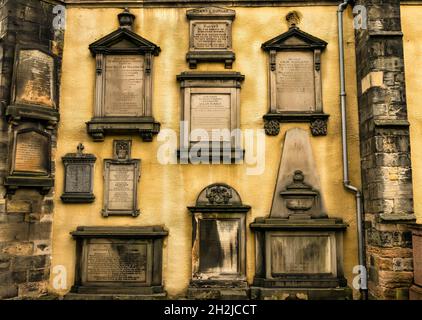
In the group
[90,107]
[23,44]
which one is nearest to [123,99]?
[90,107]

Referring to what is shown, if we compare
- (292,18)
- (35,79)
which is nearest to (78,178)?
(35,79)

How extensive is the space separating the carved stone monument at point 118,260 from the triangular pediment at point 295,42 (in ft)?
15.7

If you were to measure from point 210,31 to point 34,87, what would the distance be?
160 inches

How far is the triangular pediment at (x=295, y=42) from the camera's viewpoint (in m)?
9.18

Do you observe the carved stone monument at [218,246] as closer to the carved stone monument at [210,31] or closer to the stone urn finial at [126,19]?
the carved stone monument at [210,31]

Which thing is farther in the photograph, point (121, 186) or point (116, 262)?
point (121, 186)

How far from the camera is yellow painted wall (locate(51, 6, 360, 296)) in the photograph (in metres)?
8.78

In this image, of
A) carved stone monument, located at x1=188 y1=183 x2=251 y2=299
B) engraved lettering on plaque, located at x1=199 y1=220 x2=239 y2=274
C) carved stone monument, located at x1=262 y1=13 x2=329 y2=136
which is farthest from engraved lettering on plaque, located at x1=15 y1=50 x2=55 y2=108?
carved stone monument, located at x1=262 y1=13 x2=329 y2=136

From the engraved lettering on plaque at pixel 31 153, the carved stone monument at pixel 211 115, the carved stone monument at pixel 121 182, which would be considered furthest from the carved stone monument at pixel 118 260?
the carved stone monument at pixel 211 115

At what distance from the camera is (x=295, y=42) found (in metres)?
9.26

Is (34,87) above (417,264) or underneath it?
above

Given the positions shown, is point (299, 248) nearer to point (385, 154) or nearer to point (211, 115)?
point (385, 154)

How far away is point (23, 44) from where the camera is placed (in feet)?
28.2

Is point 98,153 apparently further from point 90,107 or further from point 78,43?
point 78,43
